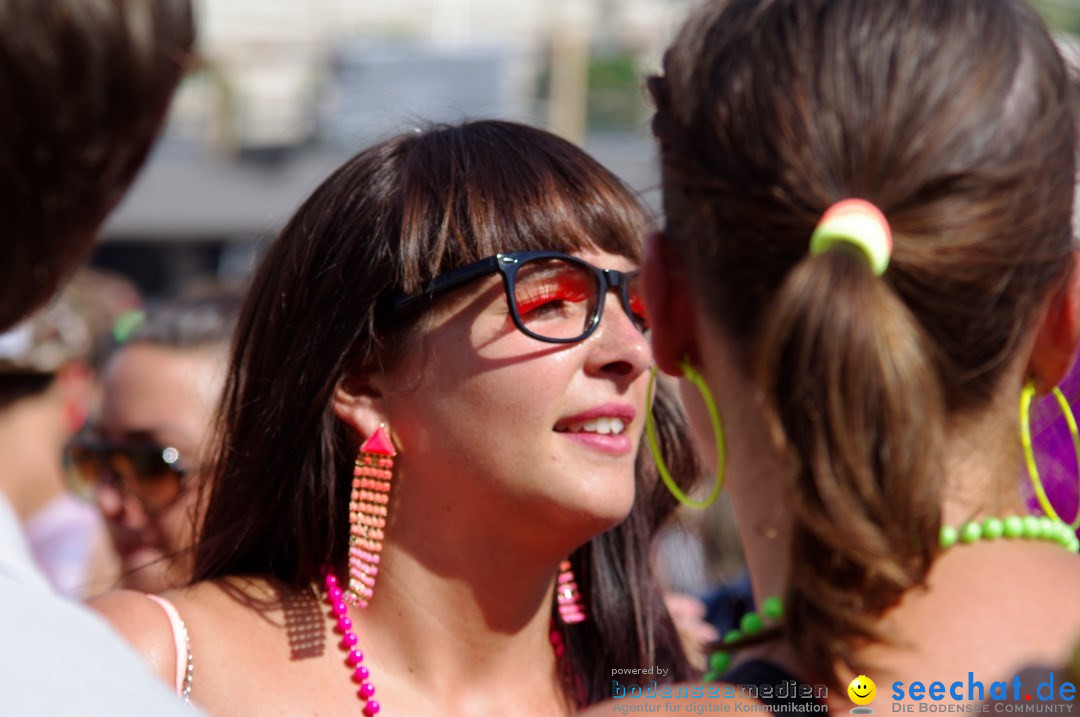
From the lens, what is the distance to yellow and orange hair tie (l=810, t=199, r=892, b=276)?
1249 mm

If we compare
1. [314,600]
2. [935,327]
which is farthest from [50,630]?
[314,600]

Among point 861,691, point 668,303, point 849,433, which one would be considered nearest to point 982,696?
point 861,691

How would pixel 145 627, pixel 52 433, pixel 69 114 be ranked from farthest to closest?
pixel 52 433
pixel 145 627
pixel 69 114

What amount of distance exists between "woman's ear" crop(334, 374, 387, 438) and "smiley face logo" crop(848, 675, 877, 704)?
1232 mm

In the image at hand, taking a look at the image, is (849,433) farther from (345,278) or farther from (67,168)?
(345,278)

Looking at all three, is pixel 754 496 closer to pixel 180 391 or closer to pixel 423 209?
pixel 423 209

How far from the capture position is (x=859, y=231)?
1.25 metres

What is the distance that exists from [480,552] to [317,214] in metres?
0.71

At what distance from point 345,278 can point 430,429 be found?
1.06 feet

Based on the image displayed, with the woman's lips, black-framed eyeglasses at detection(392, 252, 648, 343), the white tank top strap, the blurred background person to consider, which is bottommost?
the blurred background person

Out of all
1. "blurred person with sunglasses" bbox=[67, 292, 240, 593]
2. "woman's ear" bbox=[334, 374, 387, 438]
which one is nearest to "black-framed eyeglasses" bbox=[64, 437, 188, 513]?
"blurred person with sunglasses" bbox=[67, 292, 240, 593]

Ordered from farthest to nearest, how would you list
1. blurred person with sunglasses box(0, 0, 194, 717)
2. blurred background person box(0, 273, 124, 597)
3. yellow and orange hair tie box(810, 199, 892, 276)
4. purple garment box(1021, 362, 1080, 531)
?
blurred background person box(0, 273, 124, 597) → purple garment box(1021, 362, 1080, 531) → yellow and orange hair tie box(810, 199, 892, 276) → blurred person with sunglasses box(0, 0, 194, 717)

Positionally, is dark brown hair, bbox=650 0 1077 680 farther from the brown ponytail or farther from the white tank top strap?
the white tank top strap

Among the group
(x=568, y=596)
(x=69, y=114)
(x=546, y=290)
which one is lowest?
(x=568, y=596)
